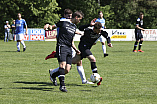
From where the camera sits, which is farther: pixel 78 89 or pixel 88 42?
pixel 88 42

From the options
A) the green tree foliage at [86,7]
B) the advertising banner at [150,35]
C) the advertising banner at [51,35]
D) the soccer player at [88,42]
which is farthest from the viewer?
the green tree foliage at [86,7]

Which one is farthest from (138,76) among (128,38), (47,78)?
(128,38)

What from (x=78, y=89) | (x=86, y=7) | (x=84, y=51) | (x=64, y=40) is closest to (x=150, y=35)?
(x=86, y=7)

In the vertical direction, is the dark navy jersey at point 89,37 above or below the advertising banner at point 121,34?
above

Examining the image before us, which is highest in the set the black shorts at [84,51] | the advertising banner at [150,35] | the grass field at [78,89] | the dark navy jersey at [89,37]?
the dark navy jersey at [89,37]

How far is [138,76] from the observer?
36.4ft

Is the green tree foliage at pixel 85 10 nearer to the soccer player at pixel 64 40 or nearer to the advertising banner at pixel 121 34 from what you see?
the advertising banner at pixel 121 34

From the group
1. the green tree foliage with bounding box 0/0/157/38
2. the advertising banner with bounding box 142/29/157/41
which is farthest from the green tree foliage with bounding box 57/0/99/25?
the advertising banner with bounding box 142/29/157/41

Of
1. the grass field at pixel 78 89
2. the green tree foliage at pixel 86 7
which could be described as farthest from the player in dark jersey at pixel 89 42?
the green tree foliage at pixel 86 7

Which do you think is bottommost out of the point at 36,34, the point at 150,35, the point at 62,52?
the point at 150,35

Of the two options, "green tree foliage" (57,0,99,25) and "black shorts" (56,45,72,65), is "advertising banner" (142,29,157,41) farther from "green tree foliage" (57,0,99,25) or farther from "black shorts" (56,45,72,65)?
"black shorts" (56,45,72,65)

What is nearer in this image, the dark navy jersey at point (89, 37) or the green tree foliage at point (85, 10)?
the dark navy jersey at point (89, 37)

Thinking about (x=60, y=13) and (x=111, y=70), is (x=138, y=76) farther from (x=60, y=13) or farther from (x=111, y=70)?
(x=60, y=13)

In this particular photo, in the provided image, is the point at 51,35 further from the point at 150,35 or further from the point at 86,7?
the point at 86,7
